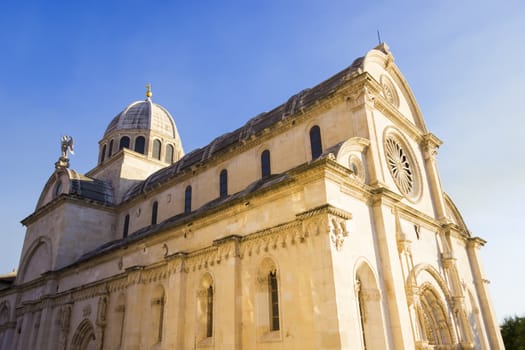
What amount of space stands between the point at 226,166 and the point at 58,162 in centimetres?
1685

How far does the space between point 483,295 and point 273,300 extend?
13.9 metres

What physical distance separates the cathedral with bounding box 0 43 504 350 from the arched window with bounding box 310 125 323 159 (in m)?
0.06

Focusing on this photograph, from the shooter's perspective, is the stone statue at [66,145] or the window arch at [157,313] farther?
the stone statue at [66,145]

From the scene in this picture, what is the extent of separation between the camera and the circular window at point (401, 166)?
19344mm

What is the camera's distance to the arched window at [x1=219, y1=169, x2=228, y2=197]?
918 inches

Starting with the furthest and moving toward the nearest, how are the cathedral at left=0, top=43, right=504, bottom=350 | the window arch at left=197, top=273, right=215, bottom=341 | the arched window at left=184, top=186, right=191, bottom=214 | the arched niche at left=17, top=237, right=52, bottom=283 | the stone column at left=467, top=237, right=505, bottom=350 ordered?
the arched niche at left=17, top=237, right=52, bottom=283
the arched window at left=184, top=186, right=191, bottom=214
the stone column at left=467, top=237, right=505, bottom=350
the window arch at left=197, top=273, right=215, bottom=341
the cathedral at left=0, top=43, right=504, bottom=350

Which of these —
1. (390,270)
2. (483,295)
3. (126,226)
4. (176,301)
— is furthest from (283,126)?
(126,226)

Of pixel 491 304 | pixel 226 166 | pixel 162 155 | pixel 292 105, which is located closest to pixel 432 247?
pixel 491 304

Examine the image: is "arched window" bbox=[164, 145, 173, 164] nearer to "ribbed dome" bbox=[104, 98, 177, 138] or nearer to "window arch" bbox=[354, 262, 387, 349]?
"ribbed dome" bbox=[104, 98, 177, 138]

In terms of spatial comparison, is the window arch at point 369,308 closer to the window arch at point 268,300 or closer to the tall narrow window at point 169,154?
the window arch at point 268,300

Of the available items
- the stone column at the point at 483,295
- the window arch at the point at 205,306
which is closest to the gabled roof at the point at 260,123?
the window arch at the point at 205,306

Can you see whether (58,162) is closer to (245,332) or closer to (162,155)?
(162,155)

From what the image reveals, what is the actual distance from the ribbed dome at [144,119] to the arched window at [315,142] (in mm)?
22086

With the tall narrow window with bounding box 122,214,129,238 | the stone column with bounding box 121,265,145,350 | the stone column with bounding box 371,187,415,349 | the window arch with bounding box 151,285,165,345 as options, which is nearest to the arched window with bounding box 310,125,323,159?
the stone column with bounding box 371,187,415,349
